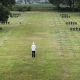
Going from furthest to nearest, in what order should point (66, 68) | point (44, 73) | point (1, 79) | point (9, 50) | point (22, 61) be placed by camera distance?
point (9, 50) → point (22, 61) → point (66, 68) → point (44, 73) → point (1, 79)

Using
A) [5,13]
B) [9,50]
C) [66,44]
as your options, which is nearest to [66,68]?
[9,50]

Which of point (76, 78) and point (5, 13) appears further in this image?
point (5, 13)

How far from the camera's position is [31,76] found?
44.4 ft

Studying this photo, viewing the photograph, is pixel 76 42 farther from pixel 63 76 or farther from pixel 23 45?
pixel 63 76

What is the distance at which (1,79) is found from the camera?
13.0 meters

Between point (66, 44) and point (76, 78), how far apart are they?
9939 mm

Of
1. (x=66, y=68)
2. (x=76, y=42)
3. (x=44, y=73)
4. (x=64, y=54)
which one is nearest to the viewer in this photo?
(x=44, y=73)

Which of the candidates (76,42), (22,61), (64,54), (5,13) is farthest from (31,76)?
(5,13)

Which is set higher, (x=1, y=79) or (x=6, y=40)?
(x=1, y=79)

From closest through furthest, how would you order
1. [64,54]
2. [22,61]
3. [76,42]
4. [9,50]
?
1. [22,61]
2. [64,54]
3. [9,50]
4. [76,42]

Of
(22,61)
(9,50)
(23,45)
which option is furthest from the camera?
(23,45)

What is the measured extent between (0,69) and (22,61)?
7.13 feet

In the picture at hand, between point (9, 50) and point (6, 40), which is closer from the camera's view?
point (9, 50)

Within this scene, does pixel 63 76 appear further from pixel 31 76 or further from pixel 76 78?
pixel 31 76
